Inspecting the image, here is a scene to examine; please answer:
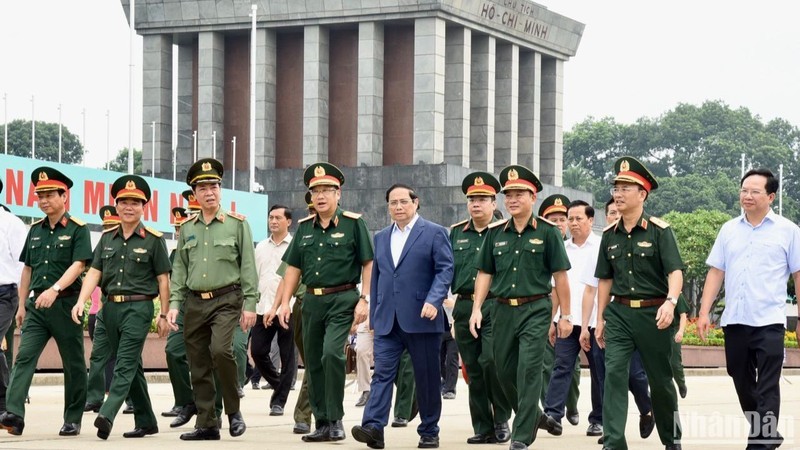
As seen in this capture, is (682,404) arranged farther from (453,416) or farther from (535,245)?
(535,245)

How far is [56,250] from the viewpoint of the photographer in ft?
39.8

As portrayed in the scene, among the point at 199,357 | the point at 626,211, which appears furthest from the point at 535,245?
the point at 199,357

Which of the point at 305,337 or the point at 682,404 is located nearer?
the point at 305,337

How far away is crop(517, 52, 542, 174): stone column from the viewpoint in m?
61.5

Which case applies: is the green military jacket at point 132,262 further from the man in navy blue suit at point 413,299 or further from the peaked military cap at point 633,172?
the peaked military cap at point 633,172

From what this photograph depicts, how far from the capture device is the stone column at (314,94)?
54.8 meters

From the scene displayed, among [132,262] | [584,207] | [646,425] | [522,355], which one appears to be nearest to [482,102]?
[584,207]

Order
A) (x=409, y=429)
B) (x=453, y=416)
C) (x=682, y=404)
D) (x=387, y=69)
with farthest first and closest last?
(x=387, y=69) → (x=682, y=404) → (x=453, y=416) → (x=409, y=429)

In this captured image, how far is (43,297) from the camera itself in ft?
38.3

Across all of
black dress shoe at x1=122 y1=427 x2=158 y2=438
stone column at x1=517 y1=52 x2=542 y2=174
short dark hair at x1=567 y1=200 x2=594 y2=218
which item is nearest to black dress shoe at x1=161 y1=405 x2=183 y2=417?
black dress shoe at x1=122 y1=427 x2=158 y2=438

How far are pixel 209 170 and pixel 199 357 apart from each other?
1406 mm

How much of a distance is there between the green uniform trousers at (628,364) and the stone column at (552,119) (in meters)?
52.7

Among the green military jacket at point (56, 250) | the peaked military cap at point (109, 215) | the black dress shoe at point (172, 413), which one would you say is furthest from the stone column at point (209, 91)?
the green military jacket at point (56, 250)

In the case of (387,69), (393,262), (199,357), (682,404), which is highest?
(387,69)
